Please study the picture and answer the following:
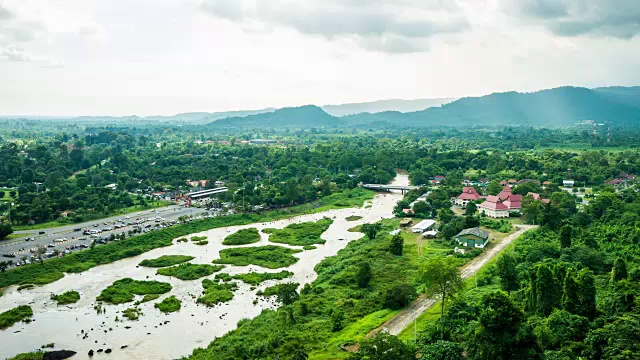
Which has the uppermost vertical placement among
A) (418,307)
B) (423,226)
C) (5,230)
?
(5,230)

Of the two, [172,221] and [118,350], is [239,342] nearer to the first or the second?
[118,350]

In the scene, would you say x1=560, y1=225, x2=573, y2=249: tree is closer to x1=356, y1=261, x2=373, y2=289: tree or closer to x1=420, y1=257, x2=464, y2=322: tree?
x1=356, y1=261, x2=373, y2=289: tree

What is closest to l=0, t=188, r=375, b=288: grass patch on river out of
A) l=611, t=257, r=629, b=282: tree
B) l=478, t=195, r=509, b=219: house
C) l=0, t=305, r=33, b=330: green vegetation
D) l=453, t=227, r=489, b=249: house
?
l=0, t=305, r=33, b=330: green vegetation

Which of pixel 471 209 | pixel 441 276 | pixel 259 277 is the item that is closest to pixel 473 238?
pixel 471 209

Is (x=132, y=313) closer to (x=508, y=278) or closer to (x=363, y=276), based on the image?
(x=363, y=276)

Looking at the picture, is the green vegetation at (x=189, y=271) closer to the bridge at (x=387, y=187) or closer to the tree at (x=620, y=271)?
the tree at (x=620, y=271)

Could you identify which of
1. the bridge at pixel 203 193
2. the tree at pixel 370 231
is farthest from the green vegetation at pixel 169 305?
the bridge at pixel 203 193

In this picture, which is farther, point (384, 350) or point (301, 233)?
point (301, 233)
